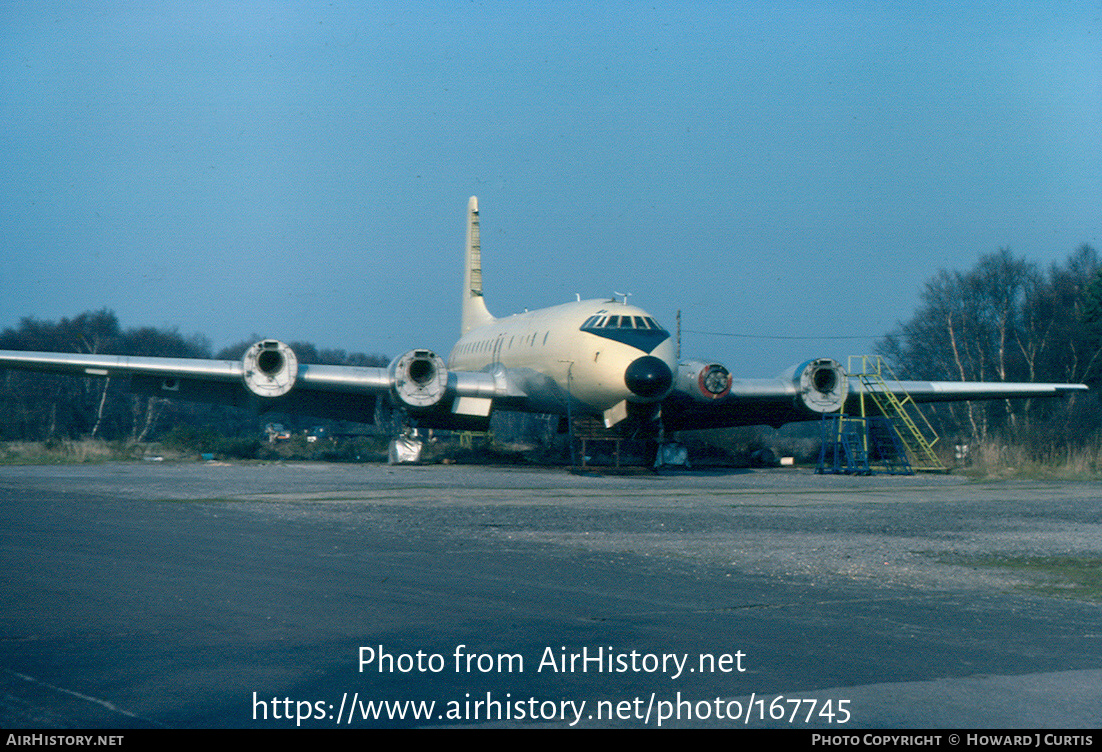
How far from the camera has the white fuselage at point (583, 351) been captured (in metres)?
24.4

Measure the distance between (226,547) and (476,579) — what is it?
2.72m

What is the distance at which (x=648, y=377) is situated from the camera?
2344 centimetres

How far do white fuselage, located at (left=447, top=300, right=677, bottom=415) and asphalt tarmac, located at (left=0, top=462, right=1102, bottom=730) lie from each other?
38.4 ft

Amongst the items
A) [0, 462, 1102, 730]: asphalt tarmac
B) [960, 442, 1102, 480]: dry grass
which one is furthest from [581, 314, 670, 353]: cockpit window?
[0, 462, 1102, 730]: asphalt tarmac

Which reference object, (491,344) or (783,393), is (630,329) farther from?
(491,344)

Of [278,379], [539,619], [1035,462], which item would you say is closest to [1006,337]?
[1035,462]

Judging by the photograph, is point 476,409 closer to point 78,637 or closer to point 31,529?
point 31,529

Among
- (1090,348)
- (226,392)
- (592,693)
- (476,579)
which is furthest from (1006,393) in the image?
(592,693)

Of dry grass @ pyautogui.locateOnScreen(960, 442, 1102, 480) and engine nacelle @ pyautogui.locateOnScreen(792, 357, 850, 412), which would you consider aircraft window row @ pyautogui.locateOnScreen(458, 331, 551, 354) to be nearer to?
engine nacelle @ pyautogui.locateOnScreen(792, 357, 850, 412)

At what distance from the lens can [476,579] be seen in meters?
7.39

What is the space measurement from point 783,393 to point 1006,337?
2700 centimetres

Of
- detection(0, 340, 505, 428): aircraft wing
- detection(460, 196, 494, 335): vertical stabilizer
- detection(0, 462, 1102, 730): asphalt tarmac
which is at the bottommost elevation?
detection(0, 462, 1102, 730): asphalt tarmac

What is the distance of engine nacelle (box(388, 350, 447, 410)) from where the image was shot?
27.3 meters

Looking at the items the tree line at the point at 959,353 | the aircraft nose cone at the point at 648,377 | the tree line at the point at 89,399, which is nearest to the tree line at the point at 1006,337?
the tree line at the point at 959,353
